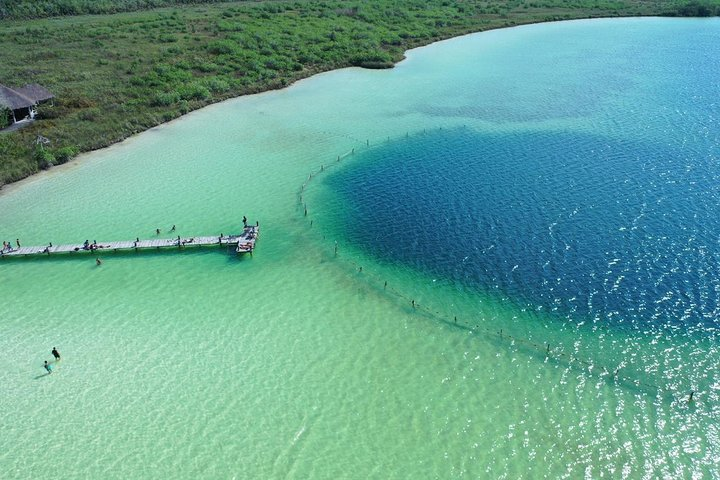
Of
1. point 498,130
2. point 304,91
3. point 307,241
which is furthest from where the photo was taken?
point 304,91

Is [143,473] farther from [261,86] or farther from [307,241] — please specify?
[261,86]

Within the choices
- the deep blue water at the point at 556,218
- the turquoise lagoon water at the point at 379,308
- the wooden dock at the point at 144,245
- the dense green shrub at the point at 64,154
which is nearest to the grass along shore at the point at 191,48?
the dense green shrub at the point at 64,154

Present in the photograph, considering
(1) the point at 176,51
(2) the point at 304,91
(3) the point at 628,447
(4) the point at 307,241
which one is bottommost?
(3) the point at 628,447

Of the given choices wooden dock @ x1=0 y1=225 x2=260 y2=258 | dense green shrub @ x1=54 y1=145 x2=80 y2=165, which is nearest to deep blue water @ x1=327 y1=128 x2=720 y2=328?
wooden dock @ x1=0 y1=225 x2=260 y2=258

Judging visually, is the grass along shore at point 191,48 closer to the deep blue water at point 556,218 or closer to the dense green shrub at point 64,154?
the dense green shrub at point 64,154

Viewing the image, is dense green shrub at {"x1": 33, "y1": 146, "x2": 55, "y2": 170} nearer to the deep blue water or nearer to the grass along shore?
the grass along shore

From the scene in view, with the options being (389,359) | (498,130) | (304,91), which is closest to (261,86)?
(304,91)
